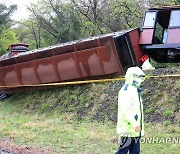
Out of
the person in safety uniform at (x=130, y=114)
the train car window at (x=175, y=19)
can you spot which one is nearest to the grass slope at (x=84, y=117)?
the train car window at (x=175, y=19)

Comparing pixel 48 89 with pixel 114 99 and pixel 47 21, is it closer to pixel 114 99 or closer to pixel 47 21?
pixel 114 99

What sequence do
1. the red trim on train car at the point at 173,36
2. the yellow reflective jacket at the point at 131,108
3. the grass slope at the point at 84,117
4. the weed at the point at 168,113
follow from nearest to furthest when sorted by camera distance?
the yellow reflective jacket at the point at 131,108 → the grass slope at the point at 84,117 → the weed at the point at 168,113 → the red trim on train car at the point at 173,36

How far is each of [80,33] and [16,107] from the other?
759 inches

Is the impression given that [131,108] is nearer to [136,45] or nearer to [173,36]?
[173,36]

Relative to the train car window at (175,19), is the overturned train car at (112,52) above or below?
below

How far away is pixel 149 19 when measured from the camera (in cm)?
1500

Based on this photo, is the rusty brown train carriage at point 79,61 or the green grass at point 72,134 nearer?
the green grass at point 72,134

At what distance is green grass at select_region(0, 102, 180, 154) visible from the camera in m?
8.34

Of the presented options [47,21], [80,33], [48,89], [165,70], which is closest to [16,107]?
[48,89]

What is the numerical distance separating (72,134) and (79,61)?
5.07 m

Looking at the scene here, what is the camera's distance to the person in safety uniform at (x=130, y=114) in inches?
219

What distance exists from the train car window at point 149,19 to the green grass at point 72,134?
4839 millimetres

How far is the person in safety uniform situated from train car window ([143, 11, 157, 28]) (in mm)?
9473

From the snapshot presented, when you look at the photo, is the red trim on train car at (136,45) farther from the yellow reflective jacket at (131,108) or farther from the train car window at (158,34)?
the yellow reflective jacket at (131,108)
